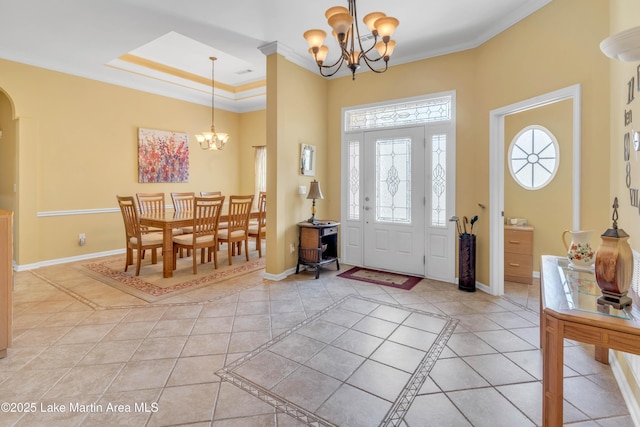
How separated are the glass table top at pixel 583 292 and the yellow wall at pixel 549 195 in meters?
2.37

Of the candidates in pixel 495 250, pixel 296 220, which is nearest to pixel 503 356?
pixel 495 250

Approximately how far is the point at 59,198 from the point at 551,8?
6.63 meters

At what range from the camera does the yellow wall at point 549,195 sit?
13.6ft

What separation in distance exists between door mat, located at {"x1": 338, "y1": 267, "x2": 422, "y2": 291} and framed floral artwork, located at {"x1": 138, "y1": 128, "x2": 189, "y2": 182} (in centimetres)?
405

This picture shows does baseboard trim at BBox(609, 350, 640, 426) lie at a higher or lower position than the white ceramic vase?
lower

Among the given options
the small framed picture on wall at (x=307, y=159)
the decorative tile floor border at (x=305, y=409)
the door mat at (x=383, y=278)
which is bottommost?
the decorative tile floor border at (x=305, y=409)

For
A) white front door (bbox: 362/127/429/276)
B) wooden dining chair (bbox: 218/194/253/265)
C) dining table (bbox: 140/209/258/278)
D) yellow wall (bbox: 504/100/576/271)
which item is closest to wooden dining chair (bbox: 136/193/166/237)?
dining table (bbox: 140/209/258/278)

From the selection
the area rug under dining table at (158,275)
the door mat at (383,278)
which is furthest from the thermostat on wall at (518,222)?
the area rug under dining table at (158,275)

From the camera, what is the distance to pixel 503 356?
233 centimetres

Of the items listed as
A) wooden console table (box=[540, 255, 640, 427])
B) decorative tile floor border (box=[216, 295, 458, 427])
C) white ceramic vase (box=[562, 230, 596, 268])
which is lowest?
decorative tile floor border (box=[216, 295, 458, 427])

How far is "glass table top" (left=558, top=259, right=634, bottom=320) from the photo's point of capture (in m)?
1.40

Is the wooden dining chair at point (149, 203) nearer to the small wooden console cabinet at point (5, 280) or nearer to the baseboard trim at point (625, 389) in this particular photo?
the small wooden console cabinet at point (5, 280)

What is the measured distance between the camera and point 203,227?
451 centimetres

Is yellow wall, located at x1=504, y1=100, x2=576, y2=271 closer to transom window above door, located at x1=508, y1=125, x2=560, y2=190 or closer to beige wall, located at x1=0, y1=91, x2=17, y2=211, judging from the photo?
transom window above door, located at x1=508, y1=125, x2=560, y2=190
